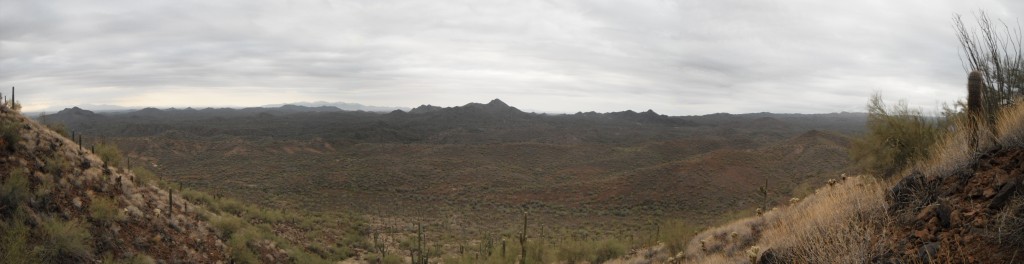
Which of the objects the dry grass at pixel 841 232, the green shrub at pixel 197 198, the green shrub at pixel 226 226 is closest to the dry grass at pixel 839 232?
the dry grass at pixel 841 232

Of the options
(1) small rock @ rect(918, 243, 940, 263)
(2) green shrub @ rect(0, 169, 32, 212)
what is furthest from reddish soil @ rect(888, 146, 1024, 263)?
(2) green shrub @ rect(0, 169, 32, 212)

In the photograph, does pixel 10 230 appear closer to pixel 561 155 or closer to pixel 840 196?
pixel 840 196

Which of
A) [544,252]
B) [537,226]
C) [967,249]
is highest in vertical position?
[967,249]

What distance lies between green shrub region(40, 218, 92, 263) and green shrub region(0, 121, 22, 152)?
8.77ft

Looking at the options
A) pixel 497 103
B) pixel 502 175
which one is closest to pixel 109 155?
pixel 502 175

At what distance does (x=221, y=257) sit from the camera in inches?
522

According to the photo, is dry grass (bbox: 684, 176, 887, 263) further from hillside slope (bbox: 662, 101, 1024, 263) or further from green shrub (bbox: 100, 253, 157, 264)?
green shrub (bbox: 100, 253, 157, 264)

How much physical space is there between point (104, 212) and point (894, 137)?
22.5 metres

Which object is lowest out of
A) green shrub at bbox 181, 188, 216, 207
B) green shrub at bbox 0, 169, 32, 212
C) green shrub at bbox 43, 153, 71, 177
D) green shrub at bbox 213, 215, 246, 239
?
green shrub at bbox 213, 215, 246, 239

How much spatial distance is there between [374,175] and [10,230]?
42355 millimetres

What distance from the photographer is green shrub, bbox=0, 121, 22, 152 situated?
10.8m

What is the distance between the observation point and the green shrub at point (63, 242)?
9031mm

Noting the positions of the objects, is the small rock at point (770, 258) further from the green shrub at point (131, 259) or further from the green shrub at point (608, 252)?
the green shrub at point (131, 259)

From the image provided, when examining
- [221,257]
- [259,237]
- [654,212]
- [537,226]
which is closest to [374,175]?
[537,226]
